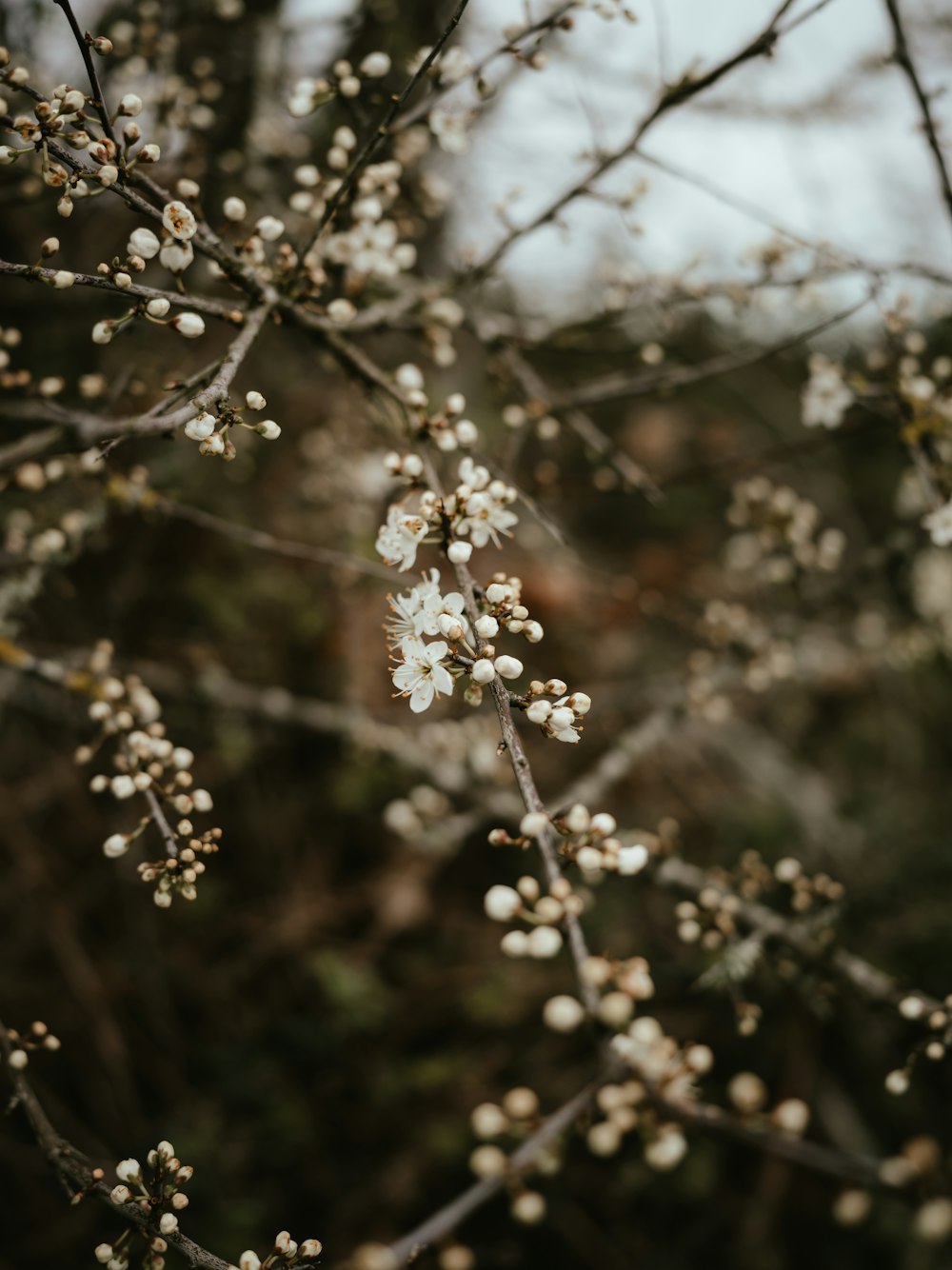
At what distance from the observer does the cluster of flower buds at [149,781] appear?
1497 millimetres

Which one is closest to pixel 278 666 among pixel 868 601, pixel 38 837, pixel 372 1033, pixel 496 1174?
pixel 38 837

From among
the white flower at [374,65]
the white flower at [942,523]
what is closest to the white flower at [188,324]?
the white flower at [374,65]

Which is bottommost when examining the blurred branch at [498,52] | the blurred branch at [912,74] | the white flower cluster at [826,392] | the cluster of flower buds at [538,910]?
the cluster of flower buds at [538,910]

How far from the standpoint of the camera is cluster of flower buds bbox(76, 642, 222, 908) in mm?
1497

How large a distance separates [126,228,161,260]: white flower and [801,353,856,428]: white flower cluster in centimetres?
181

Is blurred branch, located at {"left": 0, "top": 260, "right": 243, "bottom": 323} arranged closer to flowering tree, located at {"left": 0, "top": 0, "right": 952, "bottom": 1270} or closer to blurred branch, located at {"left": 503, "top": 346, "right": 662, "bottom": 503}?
flowering tree, located at {"left": 0, "top": 0, "right": 952, "bottom": 1270}

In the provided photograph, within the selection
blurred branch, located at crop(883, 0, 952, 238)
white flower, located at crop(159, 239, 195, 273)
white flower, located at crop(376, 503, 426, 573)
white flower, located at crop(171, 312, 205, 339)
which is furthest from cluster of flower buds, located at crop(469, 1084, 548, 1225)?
blurred branch, located at crop(883, 0, 952, 238)

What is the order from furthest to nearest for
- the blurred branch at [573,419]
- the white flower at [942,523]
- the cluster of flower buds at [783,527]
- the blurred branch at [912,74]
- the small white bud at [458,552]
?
the cluster of flower buds at [783,527], the blurred branch at [573,419], the blurred branch at [912,74], the white flower at [942,523], the small white bud at [458,552]

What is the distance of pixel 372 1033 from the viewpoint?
3455 millimetres

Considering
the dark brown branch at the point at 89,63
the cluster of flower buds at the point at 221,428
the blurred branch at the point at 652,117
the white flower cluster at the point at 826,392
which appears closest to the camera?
the cluster of flower buds at the point at 221,428

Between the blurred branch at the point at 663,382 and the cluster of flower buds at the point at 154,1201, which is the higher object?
the blurred branch at the point at 663,382

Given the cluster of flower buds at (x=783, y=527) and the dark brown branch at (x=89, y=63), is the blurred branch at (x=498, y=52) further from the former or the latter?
the cluster of flower buds at (x=783, y=527)

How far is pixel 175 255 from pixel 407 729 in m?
2.71

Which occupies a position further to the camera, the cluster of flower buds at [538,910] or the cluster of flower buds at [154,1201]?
the cluster of flower buds at [154,1201]
